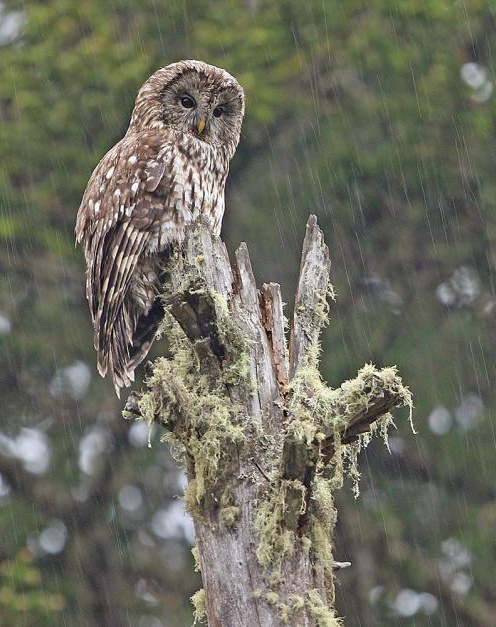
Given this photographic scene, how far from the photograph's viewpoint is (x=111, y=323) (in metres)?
5.17

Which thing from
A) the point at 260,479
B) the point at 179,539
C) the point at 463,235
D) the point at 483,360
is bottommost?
the point at 260,479

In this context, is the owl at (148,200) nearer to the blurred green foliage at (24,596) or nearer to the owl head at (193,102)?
the owl head at (193,102)

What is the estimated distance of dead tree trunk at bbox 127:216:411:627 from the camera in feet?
12.2

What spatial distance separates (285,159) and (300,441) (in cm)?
455

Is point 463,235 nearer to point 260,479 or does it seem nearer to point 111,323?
point 111,323

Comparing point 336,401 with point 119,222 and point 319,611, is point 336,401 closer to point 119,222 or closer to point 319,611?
point 319,611

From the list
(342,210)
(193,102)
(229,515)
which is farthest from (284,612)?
(342,210)

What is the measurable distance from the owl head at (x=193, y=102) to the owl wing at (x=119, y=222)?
200 millimetres

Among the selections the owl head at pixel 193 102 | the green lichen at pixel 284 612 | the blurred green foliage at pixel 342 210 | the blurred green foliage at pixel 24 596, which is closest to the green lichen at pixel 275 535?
the green lichen at pixel 284 612

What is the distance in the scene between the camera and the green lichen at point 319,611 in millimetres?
3715

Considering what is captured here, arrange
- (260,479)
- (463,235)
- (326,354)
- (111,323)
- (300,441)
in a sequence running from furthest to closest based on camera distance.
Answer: (463,235), (326,354), (111,323), (260,479), (300,441)

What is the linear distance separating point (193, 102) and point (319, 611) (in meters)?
2.64

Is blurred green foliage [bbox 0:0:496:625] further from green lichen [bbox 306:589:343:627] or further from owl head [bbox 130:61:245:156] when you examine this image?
green lichen [bbox 306:589:343:627]

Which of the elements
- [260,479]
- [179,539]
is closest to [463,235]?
[179,539]
